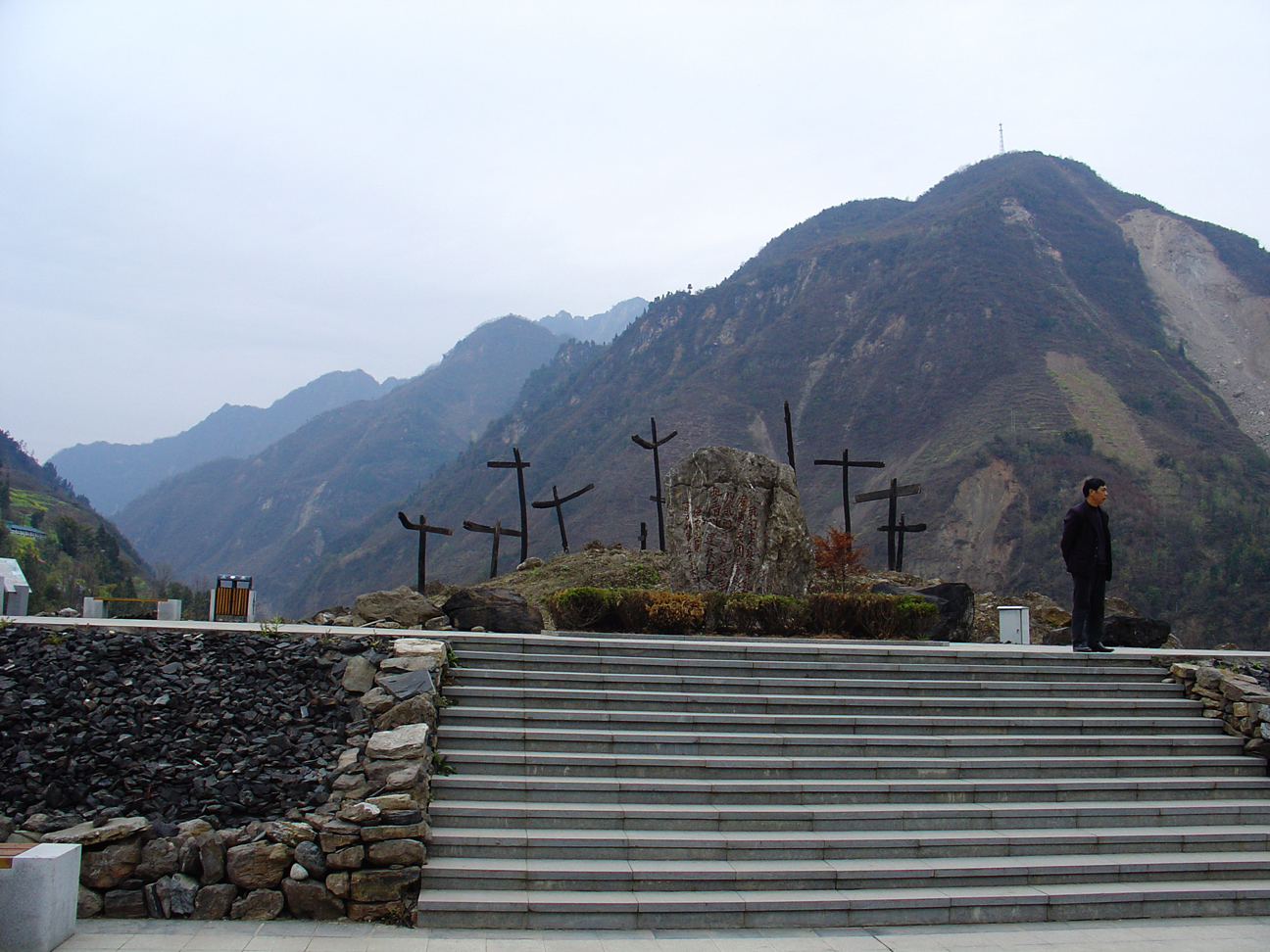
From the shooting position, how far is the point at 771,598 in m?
11.3

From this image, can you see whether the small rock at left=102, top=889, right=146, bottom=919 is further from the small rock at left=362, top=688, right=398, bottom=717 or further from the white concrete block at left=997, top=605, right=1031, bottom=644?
the white concrete block at left=997, top=605, right=1031, bottom=644

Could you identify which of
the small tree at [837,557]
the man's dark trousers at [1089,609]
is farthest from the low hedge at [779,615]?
the small tree at [837,557]

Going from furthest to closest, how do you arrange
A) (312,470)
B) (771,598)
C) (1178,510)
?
(312,470) < (1178,510) < (771,598)

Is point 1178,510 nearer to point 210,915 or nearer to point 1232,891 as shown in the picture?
point 1232,891

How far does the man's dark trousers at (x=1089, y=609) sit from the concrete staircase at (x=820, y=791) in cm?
71

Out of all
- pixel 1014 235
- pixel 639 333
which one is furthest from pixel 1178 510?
pixel 639 333

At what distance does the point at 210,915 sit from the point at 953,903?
5.11 metres

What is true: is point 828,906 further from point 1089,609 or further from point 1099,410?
point 1099,410

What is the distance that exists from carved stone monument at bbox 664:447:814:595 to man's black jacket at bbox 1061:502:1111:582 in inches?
167

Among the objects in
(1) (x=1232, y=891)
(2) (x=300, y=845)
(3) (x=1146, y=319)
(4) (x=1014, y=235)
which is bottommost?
(1) (x=1232, y=891)

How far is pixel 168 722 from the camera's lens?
648cm

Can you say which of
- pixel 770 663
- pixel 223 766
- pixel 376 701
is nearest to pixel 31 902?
pixel 223 766

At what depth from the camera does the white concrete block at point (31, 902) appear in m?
4.67

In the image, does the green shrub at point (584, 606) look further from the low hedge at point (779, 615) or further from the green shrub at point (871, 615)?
the green shrub at point (871, 615)
